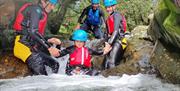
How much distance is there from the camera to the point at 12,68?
8906 millimetres

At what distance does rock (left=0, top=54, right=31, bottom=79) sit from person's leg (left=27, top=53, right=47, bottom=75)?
16 cm

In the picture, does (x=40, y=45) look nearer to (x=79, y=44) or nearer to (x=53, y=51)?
(x=53, y=51)

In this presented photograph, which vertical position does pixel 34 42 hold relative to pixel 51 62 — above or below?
above

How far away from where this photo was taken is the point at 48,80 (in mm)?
8711

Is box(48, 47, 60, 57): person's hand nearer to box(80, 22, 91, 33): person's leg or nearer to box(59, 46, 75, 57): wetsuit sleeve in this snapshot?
box(59, 46, 75, 57): wetsuit sleeve

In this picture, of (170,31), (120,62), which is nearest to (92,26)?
(120,62)

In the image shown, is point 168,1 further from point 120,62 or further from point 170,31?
point 120,62

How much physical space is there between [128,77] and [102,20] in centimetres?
398

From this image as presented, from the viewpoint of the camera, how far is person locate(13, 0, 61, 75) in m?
8.94

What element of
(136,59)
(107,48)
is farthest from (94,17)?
(136,59)

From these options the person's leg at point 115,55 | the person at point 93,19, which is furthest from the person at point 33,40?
the person at point 93,19

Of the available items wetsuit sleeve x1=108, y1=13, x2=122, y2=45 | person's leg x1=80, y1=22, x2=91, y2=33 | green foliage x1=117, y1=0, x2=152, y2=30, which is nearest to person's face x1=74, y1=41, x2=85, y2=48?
wetsuit sleeve x1=108, y1=13, x2=122, y2=45

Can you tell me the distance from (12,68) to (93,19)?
4160mm

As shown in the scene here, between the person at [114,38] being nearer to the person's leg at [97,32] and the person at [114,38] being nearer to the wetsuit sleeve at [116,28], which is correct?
the wetsuit sleeve at [116,28]
